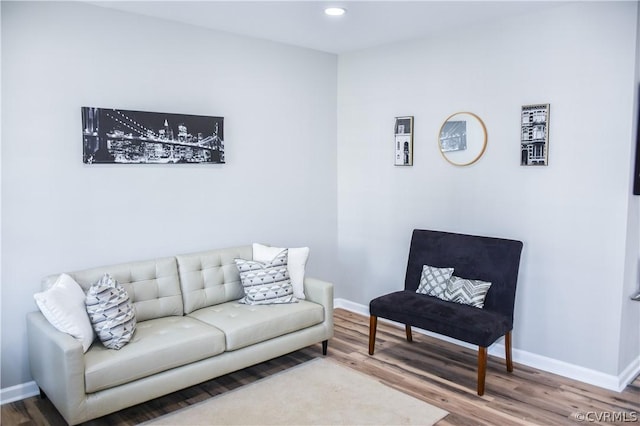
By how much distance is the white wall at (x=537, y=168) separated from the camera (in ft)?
10.7

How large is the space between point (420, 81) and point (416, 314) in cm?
202

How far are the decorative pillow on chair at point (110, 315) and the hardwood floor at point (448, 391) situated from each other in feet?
1.63

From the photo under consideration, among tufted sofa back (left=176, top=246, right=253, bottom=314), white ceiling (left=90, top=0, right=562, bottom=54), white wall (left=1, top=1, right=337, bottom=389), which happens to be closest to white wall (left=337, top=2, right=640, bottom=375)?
white ceiling (left=90, top=0, right=562, bottom=54)

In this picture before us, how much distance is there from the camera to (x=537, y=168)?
358 cm

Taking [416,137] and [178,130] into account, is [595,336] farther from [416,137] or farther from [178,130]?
[178,130]

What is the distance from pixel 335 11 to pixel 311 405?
2.66m

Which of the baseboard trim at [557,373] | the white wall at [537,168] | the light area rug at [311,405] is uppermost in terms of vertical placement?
the white wall at [537,168]

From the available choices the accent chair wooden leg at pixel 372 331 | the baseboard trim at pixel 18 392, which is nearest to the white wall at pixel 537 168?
the accent chair wooden leg at pixel 372 331

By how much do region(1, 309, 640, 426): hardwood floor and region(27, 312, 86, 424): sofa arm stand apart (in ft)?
1.00

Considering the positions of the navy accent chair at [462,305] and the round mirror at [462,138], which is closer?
the navy accent chair at [462,305]

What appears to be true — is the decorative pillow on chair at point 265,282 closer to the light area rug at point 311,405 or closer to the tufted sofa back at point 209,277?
the tufted sofa back at point 209,277

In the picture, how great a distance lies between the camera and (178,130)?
380cm

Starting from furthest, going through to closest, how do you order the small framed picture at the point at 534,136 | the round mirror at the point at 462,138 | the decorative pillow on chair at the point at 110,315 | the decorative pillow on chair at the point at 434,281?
the round mirror at the point at 462,138
the decorative pillow on chair at the point at 434,281
the small framed picture at the point at 534,136
the decorative pillow on chair at the point at 110,315

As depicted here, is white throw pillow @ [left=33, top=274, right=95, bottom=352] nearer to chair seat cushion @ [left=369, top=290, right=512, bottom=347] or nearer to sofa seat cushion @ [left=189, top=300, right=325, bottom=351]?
sofa seat cushion @ [left=189, top=300, right=325, bottom=351]
